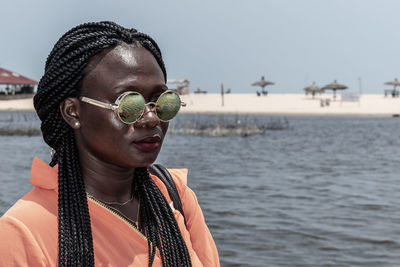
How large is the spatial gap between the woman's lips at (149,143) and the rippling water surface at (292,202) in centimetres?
579

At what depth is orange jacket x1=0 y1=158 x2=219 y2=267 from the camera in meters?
1.57

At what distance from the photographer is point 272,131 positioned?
143 ft

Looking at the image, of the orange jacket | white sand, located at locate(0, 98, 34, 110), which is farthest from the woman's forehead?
white sand, located at locate(0, 98, 34, 110)

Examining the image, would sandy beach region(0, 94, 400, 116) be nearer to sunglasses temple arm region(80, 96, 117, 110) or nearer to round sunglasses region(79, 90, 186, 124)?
round sunglasses region(79, 90, 186, 124)

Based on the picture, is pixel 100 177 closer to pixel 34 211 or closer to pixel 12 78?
pixel 34 211

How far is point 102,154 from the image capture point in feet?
6.12

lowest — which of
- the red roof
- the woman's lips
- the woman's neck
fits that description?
the woman's neck

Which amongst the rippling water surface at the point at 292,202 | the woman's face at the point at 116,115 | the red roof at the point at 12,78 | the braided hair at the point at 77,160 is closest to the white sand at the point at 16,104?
the red roof at the point at 12,78

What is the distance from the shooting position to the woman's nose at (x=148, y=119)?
184 centimetres

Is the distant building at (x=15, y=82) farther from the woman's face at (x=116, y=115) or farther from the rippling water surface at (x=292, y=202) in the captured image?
the woman's face at (x=116, y=115)

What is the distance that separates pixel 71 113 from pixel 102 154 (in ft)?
0.55

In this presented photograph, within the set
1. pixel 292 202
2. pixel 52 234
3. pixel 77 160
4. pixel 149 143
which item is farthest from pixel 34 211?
pixel 292 202

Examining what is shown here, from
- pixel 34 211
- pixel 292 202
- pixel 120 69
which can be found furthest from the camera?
pixel 292 202

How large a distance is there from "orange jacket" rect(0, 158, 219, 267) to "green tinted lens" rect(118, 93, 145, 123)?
294 millimetres
